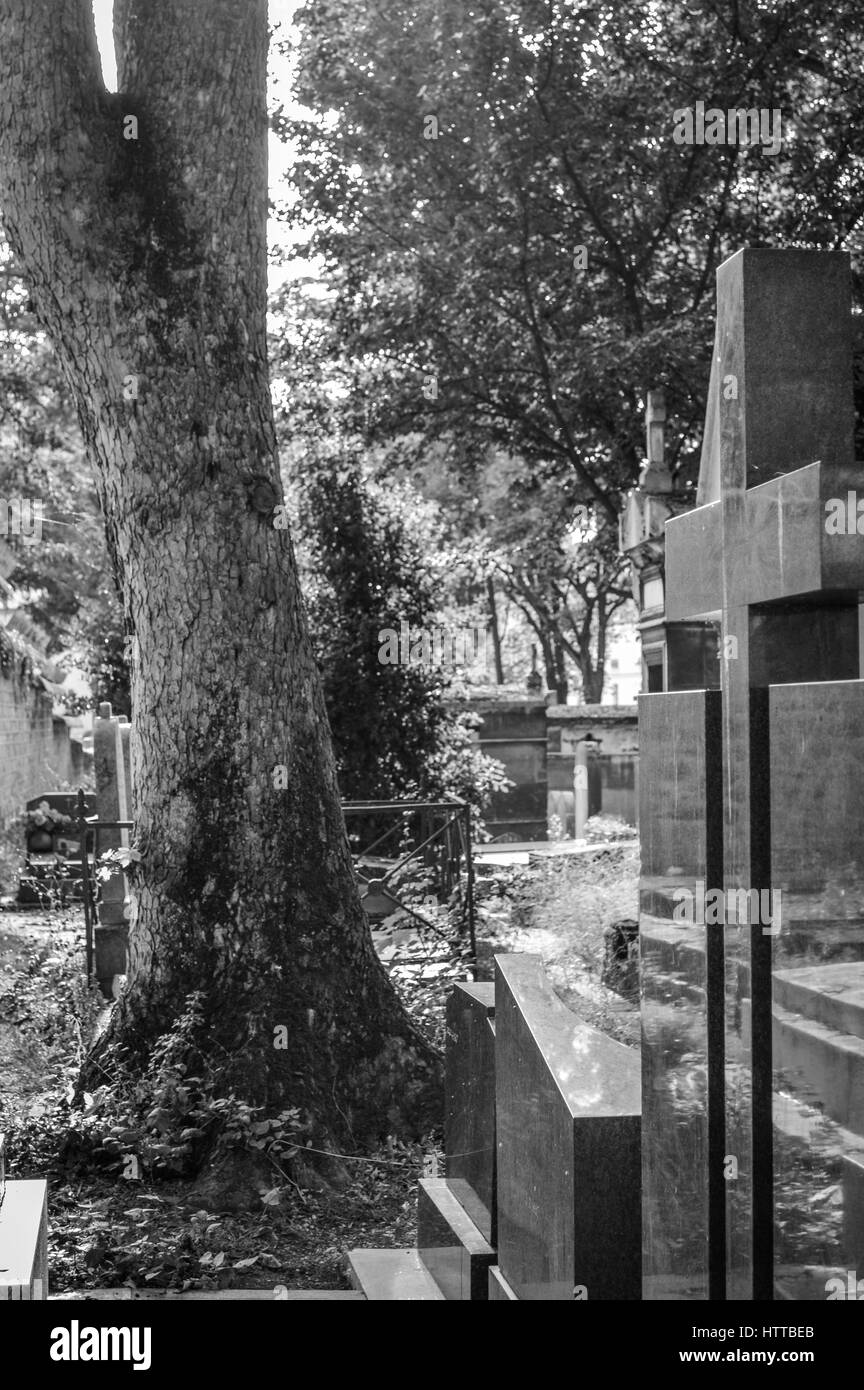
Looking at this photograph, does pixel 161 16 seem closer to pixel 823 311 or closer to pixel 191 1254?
pixel 823 311

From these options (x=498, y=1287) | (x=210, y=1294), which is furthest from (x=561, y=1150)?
(x=210, y=1294)

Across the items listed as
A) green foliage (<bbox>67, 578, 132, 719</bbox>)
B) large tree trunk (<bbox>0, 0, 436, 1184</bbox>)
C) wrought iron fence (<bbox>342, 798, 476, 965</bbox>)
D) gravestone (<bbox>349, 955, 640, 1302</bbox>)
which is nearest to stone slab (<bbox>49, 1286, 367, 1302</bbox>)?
gravestone (<bbox>349, 955, 640, 1302</bbox>)

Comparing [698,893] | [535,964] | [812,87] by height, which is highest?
[812,87]

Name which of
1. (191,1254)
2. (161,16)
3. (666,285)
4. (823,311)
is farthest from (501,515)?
(823,311)

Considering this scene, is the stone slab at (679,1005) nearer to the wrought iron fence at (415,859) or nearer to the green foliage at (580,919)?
the green foliage at (580,919)

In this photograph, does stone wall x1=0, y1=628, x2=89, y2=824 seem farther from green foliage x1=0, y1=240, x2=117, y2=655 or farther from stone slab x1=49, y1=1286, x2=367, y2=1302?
stone slab x1=49, y1=1286, x2=367, y2=1302

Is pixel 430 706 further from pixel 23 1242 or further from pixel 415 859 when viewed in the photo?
pixel 23 1242

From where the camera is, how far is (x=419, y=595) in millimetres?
14547

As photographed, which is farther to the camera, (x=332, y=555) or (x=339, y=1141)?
(x=332, y=555)

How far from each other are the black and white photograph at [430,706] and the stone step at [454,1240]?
22 millimetres

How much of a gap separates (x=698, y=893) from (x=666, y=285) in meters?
13.3

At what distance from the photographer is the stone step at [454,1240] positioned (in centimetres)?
398

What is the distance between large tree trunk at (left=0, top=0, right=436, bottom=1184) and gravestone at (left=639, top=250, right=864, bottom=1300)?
128 inches

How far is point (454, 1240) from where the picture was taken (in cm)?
418
